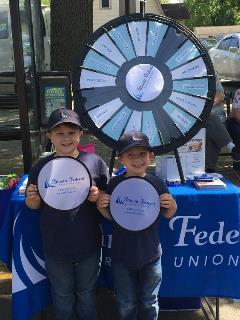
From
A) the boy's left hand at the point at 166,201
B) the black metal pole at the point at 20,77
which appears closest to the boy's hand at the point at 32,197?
the boy's left hand at the point at 166,201

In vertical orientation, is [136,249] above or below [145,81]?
below

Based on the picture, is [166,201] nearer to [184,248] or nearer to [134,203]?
[134,203]

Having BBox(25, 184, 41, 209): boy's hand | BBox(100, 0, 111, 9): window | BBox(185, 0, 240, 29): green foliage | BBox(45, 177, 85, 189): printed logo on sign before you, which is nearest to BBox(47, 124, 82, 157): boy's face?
BBox(45, 177, 85, 189): printed logo on sign

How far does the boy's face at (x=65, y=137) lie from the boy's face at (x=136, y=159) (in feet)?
0.88

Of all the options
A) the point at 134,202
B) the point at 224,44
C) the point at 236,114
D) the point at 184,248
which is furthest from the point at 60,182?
the point at 224,44

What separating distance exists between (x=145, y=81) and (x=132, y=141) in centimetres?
47

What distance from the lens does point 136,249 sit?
2.75 metres

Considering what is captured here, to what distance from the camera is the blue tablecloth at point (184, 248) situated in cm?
305

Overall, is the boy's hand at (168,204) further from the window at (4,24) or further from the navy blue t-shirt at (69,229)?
the window at (4,24)

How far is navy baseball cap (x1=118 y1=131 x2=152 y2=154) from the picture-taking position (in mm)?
2727

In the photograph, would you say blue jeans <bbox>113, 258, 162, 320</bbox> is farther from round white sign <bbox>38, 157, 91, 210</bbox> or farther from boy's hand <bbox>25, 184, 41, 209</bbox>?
boy's hand <bbox>25, 184, 41, 209</bbox>

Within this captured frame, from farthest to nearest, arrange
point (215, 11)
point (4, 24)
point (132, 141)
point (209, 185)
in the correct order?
1. point (215, 11)
2. point (4, 24)
3. point (209, 185)
4. point (132, 141)

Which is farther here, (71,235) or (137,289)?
(137,289)

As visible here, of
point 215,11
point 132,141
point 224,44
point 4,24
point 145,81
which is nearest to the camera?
point 132,141
